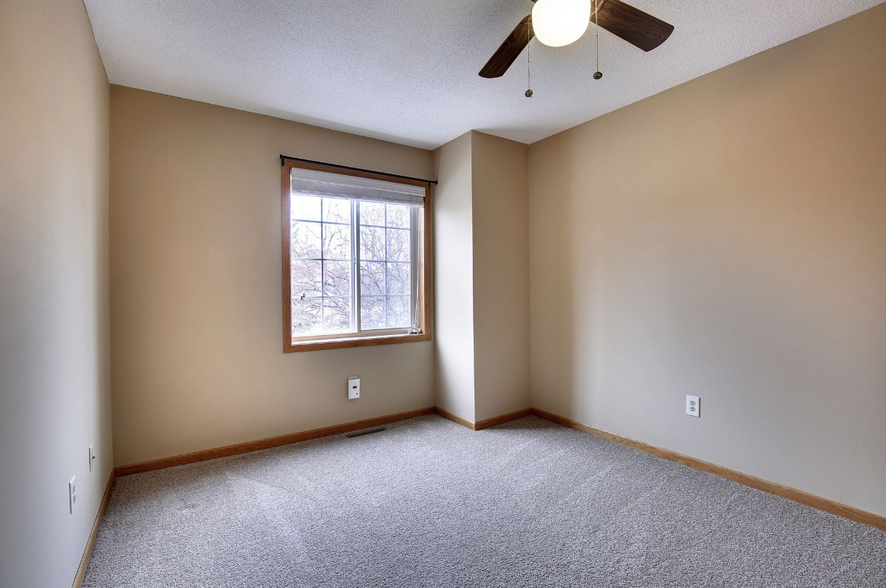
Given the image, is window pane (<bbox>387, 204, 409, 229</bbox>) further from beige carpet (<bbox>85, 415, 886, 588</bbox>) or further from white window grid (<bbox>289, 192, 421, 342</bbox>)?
beige carpet (<bbox>85, 415, 886, 588</bbox>)

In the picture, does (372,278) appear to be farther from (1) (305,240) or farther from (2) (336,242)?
(1) (305,240)

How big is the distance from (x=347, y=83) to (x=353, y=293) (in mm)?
1576

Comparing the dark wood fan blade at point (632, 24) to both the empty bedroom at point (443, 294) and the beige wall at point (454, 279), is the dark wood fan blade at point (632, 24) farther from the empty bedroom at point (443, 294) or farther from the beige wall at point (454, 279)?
the beige wall at point (454, 279)

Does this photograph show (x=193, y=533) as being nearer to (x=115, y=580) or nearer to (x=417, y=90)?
(x=115, y=580)

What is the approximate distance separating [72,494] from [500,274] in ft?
9.35

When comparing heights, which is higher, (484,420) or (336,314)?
(336,314)

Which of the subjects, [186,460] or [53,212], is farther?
[186,460]

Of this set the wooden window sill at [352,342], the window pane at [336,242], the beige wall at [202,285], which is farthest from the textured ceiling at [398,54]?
the wooden window sill at [352,342]

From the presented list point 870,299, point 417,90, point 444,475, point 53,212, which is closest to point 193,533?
point 444,475

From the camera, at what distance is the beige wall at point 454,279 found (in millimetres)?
3393

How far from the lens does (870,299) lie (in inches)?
76.8

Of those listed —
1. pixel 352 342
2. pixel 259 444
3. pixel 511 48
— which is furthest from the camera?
pixel 352 342

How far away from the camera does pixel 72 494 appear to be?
1590 mm

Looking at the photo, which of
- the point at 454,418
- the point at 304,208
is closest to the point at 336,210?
the point at 304,208
